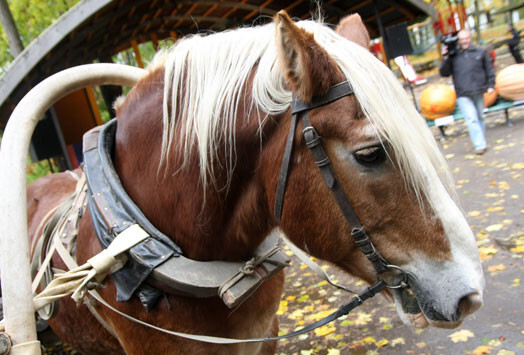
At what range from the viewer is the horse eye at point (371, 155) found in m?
1.20

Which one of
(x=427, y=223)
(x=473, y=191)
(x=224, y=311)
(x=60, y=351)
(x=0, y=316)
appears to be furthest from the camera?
(x=473, y=191)

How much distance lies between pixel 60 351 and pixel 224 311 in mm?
2406

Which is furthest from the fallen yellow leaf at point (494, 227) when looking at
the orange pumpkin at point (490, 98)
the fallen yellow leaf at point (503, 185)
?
the orange pumpkin at point (490, 98)

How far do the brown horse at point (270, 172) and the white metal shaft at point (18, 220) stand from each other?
12.9 inches

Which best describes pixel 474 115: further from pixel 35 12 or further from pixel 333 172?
pixel 35 12

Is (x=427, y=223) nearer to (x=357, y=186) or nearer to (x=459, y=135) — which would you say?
(x=357, y=186)

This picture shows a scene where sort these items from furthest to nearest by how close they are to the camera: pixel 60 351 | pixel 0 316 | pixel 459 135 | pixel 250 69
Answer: pixel 459 135 → pixel 60 351 → pixel 0 316 → pixel 250 69

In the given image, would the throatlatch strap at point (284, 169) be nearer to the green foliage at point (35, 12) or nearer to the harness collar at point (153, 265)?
the harness collar at point (153, 265)

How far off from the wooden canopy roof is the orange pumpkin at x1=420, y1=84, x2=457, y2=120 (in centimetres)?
153

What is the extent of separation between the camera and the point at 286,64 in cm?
120

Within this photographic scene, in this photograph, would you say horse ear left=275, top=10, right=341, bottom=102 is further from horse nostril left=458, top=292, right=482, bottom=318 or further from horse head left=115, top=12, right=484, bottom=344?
horse nostril left=458, top=292, right=482, bottom=318

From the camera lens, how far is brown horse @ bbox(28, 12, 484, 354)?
1.20 m

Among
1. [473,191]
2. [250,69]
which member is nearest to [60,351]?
[250,69]

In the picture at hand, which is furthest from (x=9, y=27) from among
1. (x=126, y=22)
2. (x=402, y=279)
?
(x=402, y=279)
